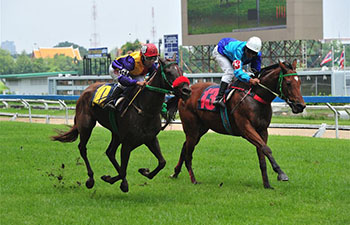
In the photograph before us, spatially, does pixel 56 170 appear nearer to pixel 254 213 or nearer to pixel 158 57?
pixel 158 57

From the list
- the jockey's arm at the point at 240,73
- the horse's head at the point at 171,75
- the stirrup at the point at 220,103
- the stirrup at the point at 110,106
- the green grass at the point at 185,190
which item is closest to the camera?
the green grass at the point at 185,190

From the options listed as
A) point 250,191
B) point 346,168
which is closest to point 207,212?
point 250,191

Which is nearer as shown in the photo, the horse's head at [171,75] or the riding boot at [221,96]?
the horse's head at [171,75]

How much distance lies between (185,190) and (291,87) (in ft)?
6.56

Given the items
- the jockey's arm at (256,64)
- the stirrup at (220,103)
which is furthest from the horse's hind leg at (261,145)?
the jockey's arm at (256,64)

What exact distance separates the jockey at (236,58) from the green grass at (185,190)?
4.78ft

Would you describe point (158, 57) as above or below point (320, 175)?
above

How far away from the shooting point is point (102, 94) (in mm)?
8109

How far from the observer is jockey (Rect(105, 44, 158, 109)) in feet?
24.6

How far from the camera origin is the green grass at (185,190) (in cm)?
633

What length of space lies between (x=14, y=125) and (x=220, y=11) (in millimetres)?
28240

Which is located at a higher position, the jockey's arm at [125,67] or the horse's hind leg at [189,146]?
the jockey's arm at [125,67]

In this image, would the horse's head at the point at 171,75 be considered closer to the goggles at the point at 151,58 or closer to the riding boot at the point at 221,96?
the goggles at the point at 151,58

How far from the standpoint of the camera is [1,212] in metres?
6.63
